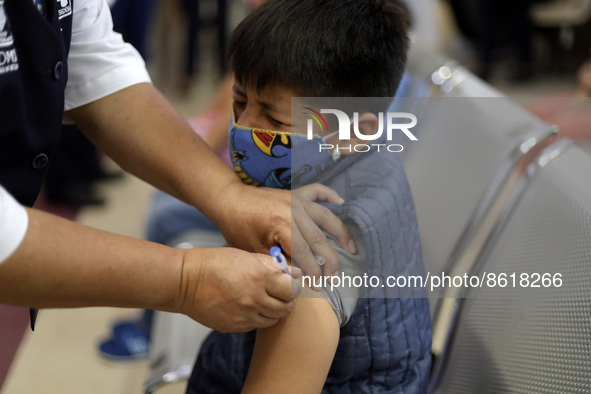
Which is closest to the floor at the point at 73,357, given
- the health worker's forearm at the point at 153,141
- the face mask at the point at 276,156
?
the health worker's forearm at the point at 153,141

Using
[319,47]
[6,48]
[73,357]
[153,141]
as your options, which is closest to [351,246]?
[319,47]

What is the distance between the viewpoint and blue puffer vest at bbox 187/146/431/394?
3.10 ft

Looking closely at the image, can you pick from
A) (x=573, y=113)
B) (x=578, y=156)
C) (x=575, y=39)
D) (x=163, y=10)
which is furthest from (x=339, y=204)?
(x=575, y=39)

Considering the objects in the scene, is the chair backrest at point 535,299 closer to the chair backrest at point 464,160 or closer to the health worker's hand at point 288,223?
the chair backrest at point 464,160

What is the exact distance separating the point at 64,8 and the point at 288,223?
19.9 inches

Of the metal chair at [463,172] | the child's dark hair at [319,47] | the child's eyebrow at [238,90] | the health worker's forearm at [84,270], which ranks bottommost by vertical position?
the metal chair at [463,172]

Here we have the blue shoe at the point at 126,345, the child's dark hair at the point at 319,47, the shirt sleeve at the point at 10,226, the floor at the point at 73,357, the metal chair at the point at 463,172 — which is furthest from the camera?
the blue shoe at the point at 126,345

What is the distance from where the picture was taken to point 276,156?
3.31ft

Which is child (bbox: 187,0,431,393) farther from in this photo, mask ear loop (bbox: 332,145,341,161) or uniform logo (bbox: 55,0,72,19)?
uniform logo (bbox: 55,0,72,19)

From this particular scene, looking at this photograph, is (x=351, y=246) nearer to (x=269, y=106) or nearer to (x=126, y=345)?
(x=269, y=106)

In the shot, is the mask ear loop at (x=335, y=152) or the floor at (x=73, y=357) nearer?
the mask ear loop at (x=335, y=152)

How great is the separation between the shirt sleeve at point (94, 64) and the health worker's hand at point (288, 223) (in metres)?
0.34

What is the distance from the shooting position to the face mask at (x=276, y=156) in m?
0.99

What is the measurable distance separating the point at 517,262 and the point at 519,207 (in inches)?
5.0
